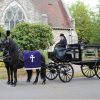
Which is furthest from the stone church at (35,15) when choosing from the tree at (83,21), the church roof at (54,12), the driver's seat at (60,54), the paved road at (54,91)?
the paved road at (54,91)

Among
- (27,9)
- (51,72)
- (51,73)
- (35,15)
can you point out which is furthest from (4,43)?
(35,15)

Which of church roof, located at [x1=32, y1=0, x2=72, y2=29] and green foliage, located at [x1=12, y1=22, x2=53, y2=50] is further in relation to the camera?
church roof, located at [x1=32, y1=0, x2=72, y2=29]

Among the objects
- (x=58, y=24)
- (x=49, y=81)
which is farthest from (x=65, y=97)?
(x=58, y=24)

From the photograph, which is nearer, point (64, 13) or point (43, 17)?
point (43, 17)

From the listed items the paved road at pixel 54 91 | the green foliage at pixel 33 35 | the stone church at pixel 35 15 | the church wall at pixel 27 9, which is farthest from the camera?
the stone church at pixel 35 15

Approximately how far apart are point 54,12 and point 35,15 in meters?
5.68

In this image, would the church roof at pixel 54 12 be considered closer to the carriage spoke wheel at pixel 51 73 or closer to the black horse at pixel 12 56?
the carriage spoke wheel at pixel 51 73

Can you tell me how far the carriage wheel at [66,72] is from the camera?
63.0 feet

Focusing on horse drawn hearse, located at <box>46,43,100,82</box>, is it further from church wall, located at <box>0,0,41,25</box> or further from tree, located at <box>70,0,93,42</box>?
tree, located at <box>70,0,93,42</box>

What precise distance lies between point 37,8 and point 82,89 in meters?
35.4

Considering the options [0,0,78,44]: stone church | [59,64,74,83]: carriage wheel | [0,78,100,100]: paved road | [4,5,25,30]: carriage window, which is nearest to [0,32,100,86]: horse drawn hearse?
[59,64,74,83]: carriage wheel

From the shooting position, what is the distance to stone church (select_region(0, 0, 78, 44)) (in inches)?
1944

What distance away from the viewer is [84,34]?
73938 millimetres

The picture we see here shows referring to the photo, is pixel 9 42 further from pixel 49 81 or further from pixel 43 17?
pixel 43 17
